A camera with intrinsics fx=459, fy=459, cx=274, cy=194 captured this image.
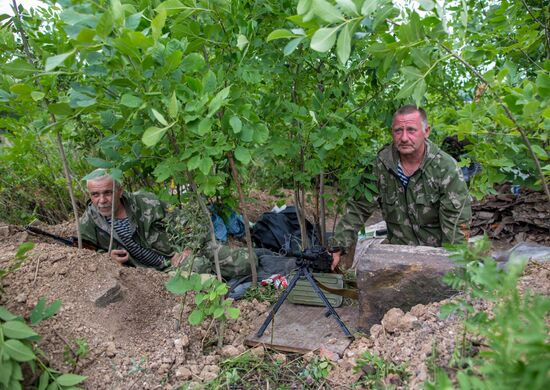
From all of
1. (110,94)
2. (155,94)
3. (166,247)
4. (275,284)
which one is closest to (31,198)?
(166,247)

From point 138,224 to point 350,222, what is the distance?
1842 mm

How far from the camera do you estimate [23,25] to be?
281cm

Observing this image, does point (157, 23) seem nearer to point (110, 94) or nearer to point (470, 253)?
point (110, 94)

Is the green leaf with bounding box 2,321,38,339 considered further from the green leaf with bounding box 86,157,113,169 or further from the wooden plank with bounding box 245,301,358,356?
the wooden plank with bounding box 245,301,358,356

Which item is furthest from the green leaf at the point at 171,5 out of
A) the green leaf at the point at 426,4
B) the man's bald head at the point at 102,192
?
the man's bald head at the point at 102,192

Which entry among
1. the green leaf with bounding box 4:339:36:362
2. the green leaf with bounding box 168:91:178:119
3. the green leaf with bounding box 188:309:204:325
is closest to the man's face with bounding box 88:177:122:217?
the green leaf with bounding box 188:309:204:325

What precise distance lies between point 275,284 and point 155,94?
186 cm

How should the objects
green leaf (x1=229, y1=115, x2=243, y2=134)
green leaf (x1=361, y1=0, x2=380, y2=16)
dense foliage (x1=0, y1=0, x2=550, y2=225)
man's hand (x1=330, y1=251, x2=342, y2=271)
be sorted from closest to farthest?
1. green leaf (x1=361, y1=0, x2=380, y2=16)
2. dense foliage (x1=0, y1=0, x2=550, y2=225)
3. green leaf (x1=229, y1=115, x2=243, y2=134)
4. man's hand (x1=330, y1=251, x2=342, y2=271)

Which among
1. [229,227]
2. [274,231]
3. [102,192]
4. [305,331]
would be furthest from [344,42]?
[274,231]

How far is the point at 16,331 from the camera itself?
62.5 inches

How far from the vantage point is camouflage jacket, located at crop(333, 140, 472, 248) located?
3545 mm

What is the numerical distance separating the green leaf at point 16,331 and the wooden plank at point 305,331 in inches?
48.7

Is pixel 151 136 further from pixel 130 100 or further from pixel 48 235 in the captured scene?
pixel 48 235

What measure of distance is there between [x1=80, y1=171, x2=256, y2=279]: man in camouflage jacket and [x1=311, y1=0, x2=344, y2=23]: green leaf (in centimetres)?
260
